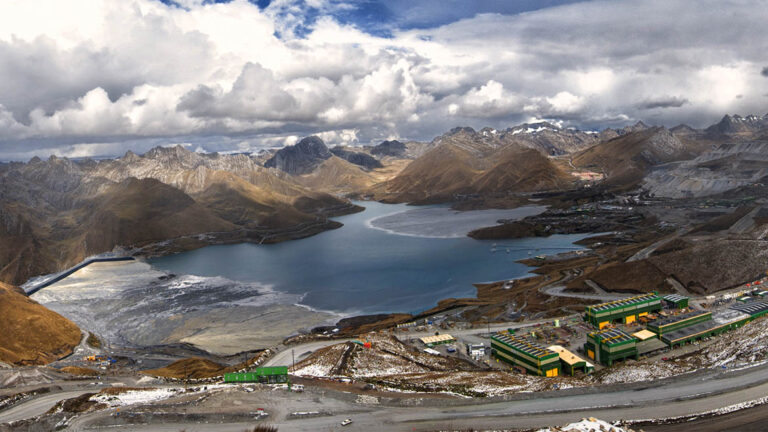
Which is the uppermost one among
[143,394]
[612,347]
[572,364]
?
[143,394]

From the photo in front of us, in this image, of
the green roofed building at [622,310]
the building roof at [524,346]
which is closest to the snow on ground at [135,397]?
the building roof at [524,346]

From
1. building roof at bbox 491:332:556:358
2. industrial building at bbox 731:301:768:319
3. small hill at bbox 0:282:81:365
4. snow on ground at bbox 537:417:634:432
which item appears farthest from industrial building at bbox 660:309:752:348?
small hill at bbox 0:282:81:365

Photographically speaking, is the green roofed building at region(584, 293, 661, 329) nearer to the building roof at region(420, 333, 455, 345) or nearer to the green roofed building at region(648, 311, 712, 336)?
the green roofed building at region(648, 311, 712, 336)

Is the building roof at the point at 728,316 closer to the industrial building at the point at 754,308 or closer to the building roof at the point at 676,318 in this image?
the industrial building at the point at 754,308

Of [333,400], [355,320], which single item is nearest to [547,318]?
[355,320]

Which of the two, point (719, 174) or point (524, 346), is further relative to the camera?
point (719, 174)

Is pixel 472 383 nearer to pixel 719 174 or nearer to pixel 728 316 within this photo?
pixel 728 316

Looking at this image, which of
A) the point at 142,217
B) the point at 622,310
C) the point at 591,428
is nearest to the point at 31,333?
the point at 591,428

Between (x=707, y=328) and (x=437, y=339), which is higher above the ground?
(x=707, y=328)
